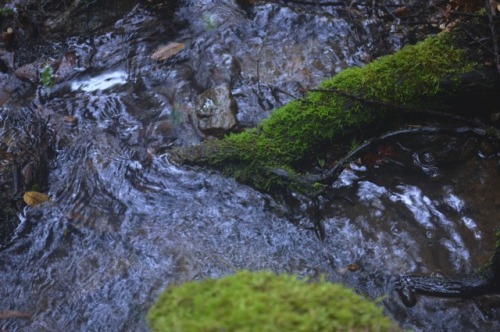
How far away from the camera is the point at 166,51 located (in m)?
5.90

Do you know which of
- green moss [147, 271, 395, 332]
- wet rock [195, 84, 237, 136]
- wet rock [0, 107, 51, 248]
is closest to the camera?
green moss [147, 271, 395, 332]

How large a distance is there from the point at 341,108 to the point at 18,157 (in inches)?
136

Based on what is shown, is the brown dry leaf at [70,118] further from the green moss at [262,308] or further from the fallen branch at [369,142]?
the green moss at [262,308]

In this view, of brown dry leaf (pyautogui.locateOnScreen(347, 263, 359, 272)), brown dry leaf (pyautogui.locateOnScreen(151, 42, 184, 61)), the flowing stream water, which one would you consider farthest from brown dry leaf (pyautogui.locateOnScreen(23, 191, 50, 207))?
brown dry leaf (pyautogui.locateOnScreen(347, 263, 359, 272))

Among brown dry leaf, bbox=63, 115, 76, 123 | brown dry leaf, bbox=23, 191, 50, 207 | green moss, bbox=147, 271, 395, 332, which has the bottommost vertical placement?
brown dry leaf, bbox=23, 191, 50, 207

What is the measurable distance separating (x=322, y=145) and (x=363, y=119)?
473 millimetres

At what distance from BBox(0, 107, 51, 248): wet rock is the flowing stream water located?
13 centimetres

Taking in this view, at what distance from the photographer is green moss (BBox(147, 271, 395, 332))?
1342 millimetres

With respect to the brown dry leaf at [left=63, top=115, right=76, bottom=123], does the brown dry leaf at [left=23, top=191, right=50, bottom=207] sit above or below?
below

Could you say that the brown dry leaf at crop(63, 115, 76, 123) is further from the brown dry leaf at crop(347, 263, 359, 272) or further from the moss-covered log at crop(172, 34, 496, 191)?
the brown dry leaf at crop(347, 263, 359, 272)

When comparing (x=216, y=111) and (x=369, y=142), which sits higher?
(x=369, y=142)

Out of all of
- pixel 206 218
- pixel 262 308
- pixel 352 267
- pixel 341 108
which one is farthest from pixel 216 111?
pixel 262 308

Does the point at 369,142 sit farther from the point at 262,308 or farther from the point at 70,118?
the point at 70,118

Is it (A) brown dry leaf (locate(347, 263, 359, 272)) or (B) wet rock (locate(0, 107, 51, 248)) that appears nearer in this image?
(A) brown dry leaf (locate(347, 263, 359, 272))
